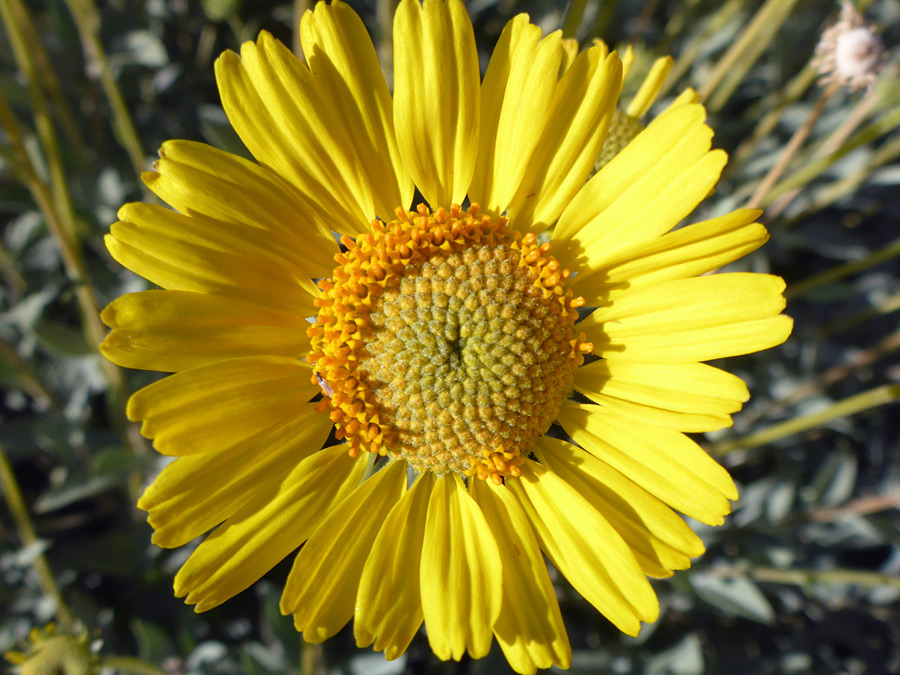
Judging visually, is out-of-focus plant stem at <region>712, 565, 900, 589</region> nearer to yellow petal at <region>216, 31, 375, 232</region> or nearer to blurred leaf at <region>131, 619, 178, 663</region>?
yellow petal at <region>216, 31, 375, 232</region>

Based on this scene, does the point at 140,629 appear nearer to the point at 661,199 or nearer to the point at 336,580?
the point at 336,580

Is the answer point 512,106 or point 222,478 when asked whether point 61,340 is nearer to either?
point 222,478

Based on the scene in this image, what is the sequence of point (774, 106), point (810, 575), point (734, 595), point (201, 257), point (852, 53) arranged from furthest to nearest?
point (774, 106) < point (734, 595) < point (810, 575) < point (852, 53) < point (201, 257)

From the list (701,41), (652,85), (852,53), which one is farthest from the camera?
(701,41)

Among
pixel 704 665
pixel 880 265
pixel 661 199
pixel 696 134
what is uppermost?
pixel 696 134

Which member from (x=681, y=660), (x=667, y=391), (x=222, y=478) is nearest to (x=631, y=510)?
(x=667, y=391)

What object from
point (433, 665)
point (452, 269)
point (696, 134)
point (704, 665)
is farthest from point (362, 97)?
point (704, 665)

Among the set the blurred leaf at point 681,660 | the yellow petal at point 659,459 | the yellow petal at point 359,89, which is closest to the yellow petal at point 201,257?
the yellow petal at point 359,89
